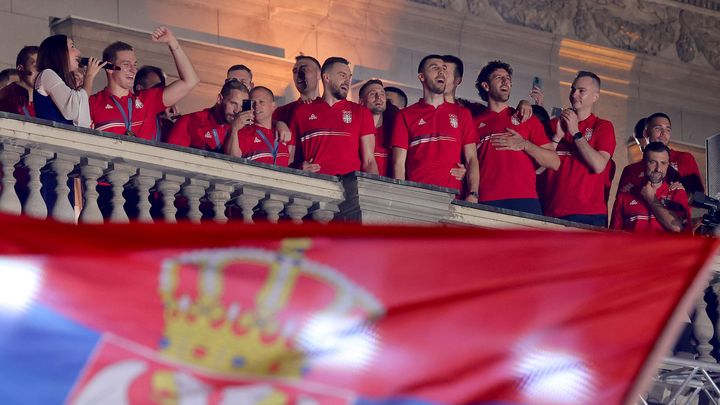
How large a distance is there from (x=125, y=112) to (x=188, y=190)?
0.74 metres

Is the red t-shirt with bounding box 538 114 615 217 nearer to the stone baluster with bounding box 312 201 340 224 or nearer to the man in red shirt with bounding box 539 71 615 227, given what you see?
the man in red shirt with bounding box 539 71 615 227

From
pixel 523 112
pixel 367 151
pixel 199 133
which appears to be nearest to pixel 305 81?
pixel 367 151

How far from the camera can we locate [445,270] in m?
6.12

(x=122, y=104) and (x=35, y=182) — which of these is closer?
(x=35, y=182)

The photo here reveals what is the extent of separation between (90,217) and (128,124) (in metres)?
1.07

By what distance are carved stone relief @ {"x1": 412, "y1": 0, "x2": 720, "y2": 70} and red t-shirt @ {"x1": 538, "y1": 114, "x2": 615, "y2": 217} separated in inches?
172

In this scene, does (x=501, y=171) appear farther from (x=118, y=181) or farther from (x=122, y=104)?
(x=118, y=181)

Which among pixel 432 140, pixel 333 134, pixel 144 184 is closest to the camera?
pixel 144 184

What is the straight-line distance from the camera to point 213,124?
11.8 m

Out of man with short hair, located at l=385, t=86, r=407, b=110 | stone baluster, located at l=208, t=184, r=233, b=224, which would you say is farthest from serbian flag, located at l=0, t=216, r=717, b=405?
man with short hair, located at l=385, t=86, r=407, b=110

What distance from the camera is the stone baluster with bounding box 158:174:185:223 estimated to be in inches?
416

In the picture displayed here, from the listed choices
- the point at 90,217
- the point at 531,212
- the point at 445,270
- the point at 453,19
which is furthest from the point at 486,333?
the point at 453,19

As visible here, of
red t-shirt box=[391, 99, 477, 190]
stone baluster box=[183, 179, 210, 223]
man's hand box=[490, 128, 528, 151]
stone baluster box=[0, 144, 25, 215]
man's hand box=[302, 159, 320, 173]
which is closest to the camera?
stone baluster box=[0, 144, 25, 215]

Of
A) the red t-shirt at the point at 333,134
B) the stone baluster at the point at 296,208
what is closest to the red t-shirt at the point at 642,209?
the red t-shirt at the point at 333,134
